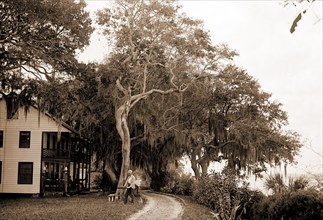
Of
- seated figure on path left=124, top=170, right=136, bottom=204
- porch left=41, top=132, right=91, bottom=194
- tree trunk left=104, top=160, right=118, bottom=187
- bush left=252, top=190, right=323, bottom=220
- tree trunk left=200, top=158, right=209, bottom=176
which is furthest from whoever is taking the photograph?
tree trunk left=200, top=158, right=209, bottom=176

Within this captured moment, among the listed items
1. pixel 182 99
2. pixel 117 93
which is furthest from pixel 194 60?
pixel 117 93

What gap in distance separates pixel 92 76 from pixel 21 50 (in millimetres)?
5849

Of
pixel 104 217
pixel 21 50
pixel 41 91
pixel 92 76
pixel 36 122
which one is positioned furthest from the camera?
pixel 36 122

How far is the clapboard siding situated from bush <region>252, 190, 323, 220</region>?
1933cm

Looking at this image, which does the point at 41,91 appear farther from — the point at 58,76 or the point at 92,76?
the point at 92,76

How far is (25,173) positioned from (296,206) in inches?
896

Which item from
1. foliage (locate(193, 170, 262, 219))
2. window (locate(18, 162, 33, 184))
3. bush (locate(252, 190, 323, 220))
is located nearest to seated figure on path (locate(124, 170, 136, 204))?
foliage (locate(193, 170, 262, 219))

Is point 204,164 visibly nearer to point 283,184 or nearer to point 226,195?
point 226,195

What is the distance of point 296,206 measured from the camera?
1231cm

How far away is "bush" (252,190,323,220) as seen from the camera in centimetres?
1151

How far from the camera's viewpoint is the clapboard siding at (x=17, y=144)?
2998 centimetres

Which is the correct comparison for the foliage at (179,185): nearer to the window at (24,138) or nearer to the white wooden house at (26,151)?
the white wooden house at (26,151)

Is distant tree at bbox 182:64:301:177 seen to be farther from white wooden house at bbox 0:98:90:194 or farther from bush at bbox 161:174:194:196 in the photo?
white wooden house at bbox 0:98:90:194

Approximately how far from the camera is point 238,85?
33344 millimetres
